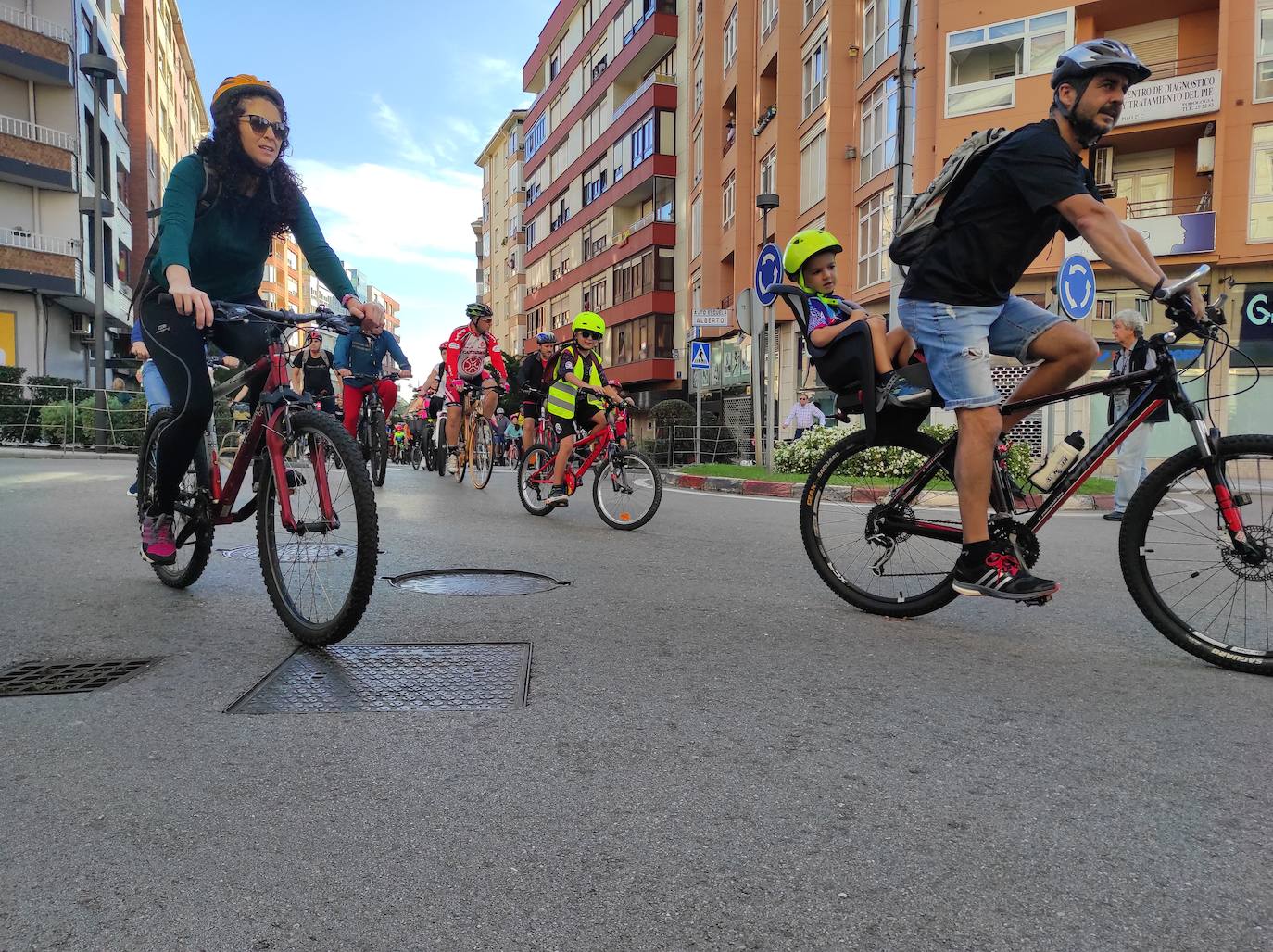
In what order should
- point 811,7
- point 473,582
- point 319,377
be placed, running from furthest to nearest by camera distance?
point 811,7 → point 319,377 → point 473,582

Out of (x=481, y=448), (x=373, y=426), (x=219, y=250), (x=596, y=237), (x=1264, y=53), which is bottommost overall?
(x=481, y=448)

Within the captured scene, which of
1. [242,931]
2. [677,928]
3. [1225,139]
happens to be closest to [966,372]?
[677,928]

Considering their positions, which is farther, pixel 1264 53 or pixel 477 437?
pixel 1264 53

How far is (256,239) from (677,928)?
142 inches

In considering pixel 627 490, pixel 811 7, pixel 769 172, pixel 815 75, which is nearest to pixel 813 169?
pixel 815 75

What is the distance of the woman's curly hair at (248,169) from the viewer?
12.5 ft

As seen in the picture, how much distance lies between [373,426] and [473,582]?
6088mm

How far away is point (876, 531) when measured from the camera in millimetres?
4090

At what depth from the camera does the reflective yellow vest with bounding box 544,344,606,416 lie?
8188 millimetres

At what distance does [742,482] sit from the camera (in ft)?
42.9

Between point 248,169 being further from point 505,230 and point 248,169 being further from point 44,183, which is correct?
point 505,230

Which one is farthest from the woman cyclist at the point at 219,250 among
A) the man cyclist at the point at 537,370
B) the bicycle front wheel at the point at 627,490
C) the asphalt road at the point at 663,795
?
the man cyclist at the point at 537,370

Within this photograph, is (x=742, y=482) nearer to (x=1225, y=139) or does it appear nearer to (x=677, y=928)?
(x=677, y=928)

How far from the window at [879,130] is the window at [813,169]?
1334mm
